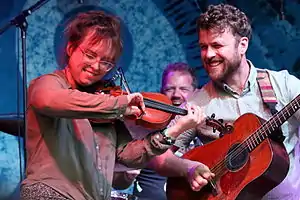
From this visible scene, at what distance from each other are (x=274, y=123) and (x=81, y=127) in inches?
33.3

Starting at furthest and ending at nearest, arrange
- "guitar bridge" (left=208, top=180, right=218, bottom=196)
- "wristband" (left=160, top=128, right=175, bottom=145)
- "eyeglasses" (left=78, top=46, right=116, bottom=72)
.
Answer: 1. "guitar bridge" (left=208, top=180, right=218, bottom=196)
2. "wristband" (left=160, top=128, right=175, bottom=145)
3. "eyeglasses" (left=78, top=46, right=116, bottom=72)

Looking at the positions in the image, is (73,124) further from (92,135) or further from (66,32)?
(66,32)

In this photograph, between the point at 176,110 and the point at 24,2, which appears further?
the point at 24,2

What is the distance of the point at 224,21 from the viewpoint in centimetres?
279

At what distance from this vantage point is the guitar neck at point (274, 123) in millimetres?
2531

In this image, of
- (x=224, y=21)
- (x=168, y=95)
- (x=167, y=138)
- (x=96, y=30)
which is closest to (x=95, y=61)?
(x=96, y=30)

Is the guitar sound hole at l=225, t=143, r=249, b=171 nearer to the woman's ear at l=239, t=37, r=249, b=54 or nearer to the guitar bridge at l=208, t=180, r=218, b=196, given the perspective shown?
the guitar bridge at l=208, t=180, r=218, b=196

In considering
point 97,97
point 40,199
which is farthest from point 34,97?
point 40,199

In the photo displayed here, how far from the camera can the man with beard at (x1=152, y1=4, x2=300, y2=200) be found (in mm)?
2691

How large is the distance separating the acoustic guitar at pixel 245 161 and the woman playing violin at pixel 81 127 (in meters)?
0.42

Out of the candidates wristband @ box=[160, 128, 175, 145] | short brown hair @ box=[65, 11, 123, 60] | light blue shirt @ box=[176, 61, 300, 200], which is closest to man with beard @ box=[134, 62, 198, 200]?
light blue shirt @ box=[176, 61, 300, 200]

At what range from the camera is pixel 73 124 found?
2104mm

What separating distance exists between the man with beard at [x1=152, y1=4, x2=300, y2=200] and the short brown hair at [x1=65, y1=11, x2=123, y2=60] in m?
0.69

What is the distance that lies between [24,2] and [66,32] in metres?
1.86
